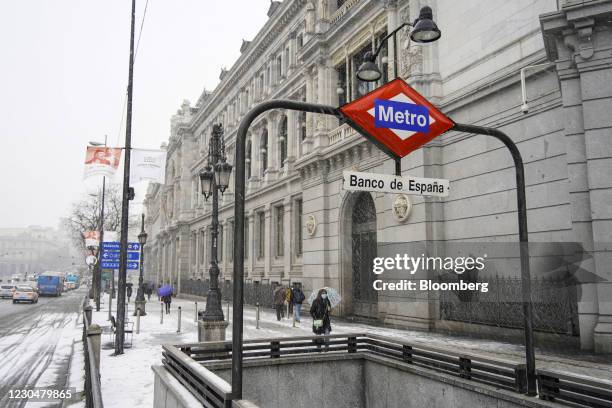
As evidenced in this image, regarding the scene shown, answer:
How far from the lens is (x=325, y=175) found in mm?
24203

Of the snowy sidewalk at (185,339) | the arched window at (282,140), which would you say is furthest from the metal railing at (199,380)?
the arched window at (282,140)

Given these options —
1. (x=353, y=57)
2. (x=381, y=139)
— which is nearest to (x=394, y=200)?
(x=353, y=57)

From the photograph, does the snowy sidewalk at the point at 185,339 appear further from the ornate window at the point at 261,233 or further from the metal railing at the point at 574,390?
the ornate window at the point at 261,233

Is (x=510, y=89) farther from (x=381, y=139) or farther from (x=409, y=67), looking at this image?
(x=381, y=139)

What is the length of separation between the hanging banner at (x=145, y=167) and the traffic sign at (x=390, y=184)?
9581mm

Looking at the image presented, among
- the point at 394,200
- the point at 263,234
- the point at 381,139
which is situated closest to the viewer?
the point at 381,139

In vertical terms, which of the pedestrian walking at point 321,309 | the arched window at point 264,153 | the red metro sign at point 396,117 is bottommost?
the pedestrian walking at point 321,309

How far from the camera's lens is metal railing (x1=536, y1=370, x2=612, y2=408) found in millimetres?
5812

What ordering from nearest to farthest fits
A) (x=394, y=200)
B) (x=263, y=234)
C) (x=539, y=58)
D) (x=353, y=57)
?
(x=539, y=58), (x=394, y=200), (x=353, y=57), (x=263, y=234)

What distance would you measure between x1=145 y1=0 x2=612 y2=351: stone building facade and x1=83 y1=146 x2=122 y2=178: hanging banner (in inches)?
383

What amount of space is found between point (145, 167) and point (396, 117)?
9.98m

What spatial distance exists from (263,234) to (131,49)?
20.8 meters

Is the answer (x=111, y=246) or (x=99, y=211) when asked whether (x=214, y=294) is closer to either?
(x=111, y=246)

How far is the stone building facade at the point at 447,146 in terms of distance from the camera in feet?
38.6
